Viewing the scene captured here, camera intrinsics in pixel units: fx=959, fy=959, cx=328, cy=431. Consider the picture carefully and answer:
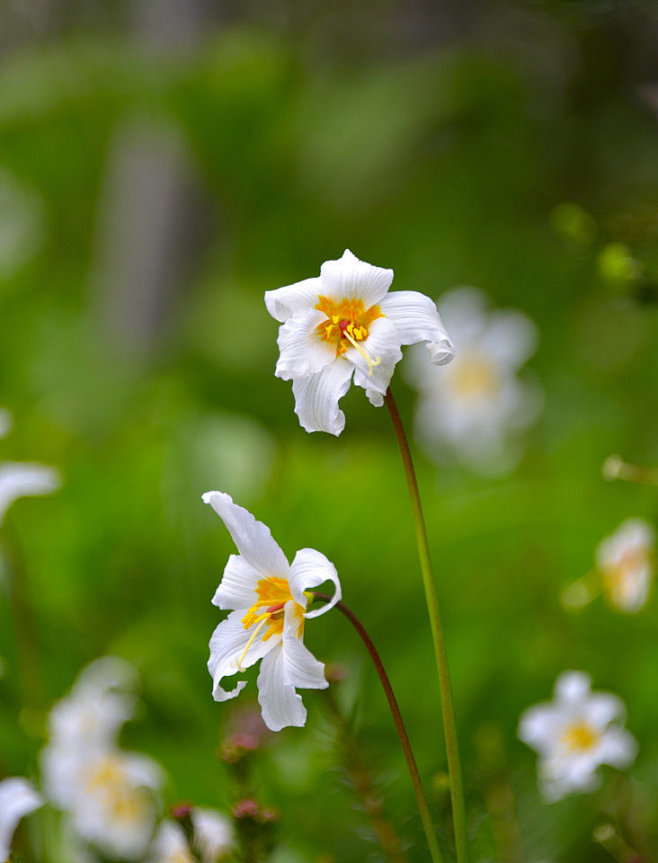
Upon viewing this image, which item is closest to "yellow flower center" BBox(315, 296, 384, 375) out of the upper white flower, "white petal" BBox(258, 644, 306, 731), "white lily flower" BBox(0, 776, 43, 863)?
the upper white flower

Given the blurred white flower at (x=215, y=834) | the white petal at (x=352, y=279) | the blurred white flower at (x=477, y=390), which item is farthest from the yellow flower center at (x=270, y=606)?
the blurred white flower at (x=477, y=390)

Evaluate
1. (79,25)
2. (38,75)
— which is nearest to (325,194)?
(38,75)

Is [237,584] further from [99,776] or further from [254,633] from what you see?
[99,776]

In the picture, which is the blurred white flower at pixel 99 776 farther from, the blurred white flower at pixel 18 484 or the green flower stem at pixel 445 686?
the green flower stem at pixel 445 686

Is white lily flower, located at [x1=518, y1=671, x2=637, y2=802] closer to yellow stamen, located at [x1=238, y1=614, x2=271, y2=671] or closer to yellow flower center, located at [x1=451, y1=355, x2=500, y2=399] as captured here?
yellow stamen, located at [x1=238, y1=614, x2=271, y2=671]

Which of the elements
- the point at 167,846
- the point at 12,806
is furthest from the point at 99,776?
the point at 12,806

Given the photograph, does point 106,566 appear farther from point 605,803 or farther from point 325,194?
point 325,194
